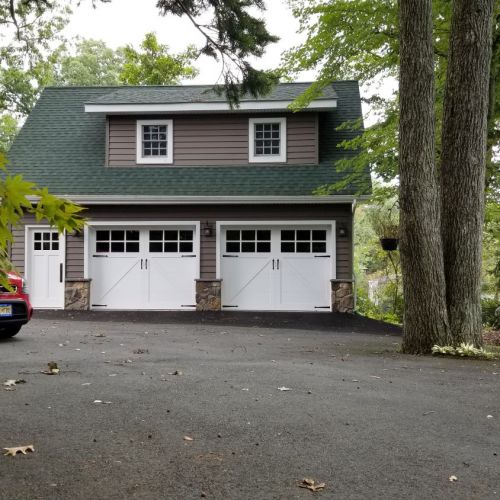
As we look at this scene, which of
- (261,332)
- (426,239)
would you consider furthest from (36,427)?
(261,332)

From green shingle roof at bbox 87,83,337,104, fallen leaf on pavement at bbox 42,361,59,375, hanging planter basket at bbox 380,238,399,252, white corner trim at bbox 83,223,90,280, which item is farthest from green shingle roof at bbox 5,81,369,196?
fallen leaf on pavement at bbox 42,361,59,375

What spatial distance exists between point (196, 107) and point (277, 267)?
4383mm

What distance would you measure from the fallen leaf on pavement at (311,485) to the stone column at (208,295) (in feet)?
34.5

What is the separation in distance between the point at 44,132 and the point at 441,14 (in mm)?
10523

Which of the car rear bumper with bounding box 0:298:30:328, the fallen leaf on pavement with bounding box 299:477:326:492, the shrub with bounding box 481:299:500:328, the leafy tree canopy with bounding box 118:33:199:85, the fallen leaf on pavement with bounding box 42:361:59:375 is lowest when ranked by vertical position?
the shrub with bounding box 481:299:500:328

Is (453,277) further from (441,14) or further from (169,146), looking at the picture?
(169,146)

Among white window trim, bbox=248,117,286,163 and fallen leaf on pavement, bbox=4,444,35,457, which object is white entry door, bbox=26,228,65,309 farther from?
fallen leaf on pavement, bbox=4,444,35,457

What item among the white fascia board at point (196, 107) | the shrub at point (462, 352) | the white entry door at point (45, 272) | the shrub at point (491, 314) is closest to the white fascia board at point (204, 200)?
the white entry door at point (45, 272)

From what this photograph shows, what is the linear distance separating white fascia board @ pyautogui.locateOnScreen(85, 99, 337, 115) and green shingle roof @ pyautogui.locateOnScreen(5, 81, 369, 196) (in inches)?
40.6

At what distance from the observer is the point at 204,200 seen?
13180mm

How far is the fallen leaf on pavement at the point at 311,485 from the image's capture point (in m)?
2.79

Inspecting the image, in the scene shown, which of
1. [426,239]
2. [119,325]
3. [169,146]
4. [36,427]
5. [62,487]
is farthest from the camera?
[169,146]

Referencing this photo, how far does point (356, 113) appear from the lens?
15.1 m

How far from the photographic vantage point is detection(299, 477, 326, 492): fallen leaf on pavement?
110 inches
